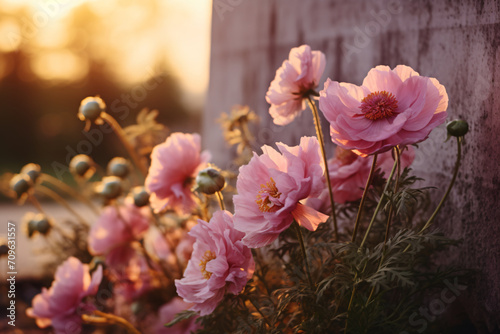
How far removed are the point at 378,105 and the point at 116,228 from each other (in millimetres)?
925

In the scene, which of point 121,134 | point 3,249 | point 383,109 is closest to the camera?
point 383,109

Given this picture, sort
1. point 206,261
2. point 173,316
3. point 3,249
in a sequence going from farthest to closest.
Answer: point 3,249 < point 173,316 < point 206,261

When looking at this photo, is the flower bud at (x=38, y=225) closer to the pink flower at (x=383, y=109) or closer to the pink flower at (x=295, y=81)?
the pink flower at (x=295, y=81)

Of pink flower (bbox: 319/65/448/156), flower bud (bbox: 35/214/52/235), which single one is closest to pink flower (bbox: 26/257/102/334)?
flower bud (bbox: 35/214/52/235)

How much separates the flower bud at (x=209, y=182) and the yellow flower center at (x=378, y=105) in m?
0.27

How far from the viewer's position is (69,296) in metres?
1.09

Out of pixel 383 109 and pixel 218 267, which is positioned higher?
pixel 383 109

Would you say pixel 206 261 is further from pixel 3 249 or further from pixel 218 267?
pixel 3 249

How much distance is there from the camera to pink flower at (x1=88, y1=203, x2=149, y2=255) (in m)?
1.36

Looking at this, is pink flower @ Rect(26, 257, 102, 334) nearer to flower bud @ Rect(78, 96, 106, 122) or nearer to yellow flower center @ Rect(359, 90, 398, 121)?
flower bud @ Rect(78, 96, 106, 122)

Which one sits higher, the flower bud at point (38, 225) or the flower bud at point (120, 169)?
the flower bud at point (120, 169)

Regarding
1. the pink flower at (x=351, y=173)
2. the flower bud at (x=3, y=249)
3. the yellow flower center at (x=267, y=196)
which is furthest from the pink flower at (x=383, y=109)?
the flower bud at (x=3, y=249)

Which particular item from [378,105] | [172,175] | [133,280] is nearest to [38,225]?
[133,280]

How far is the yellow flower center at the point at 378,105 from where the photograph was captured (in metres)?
0.67
